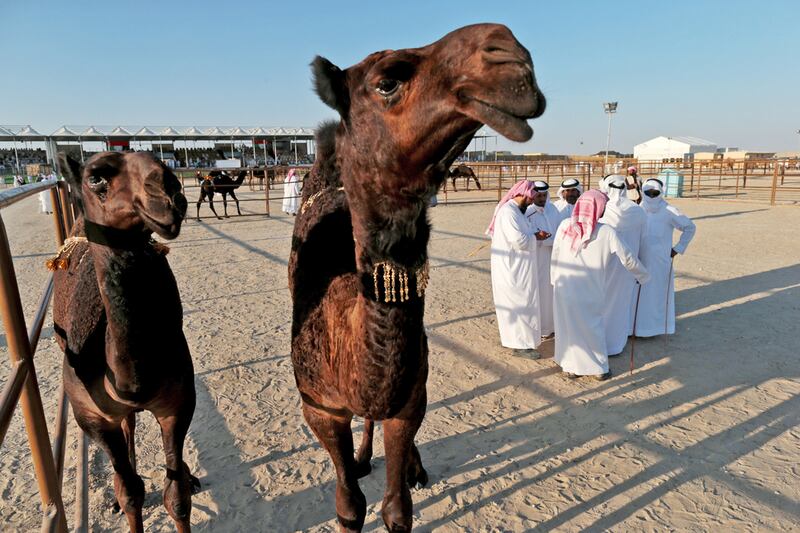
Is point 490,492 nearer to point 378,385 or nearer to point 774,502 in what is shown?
point 774,502

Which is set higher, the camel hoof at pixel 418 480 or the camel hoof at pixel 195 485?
the camel hoof at pixel 195 485

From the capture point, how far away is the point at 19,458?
3.41m

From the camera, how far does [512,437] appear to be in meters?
3.79

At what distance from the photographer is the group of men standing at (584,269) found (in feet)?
15.7

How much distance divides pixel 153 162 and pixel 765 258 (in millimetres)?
11382

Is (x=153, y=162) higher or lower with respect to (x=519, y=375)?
higher

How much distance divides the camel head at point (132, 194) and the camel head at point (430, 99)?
0.73 meters

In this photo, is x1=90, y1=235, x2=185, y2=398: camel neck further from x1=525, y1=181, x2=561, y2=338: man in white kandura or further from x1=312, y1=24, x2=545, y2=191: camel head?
x1=525, y1=181, x2=561, y2=338: man in white kandura

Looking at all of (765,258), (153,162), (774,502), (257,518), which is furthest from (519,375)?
(765,258)

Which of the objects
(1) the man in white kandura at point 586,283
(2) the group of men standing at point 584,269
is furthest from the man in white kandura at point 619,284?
(1) the man in white kandura at point 586,283

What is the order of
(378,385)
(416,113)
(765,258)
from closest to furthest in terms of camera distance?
(416,113) → (378,385) → (765,258)

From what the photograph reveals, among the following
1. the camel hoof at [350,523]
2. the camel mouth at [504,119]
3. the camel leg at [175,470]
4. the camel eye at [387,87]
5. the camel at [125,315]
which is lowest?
the camel hoof at [350,523]

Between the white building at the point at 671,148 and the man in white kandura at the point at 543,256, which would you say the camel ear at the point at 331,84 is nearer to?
the man in white kandura at the point at 543,256

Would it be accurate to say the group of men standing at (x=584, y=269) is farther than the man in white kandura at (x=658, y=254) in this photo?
No
